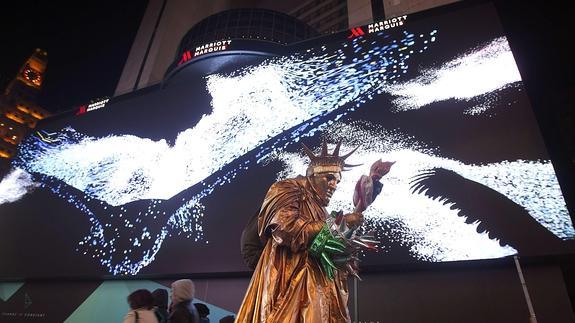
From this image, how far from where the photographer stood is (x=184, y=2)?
44.5 ft

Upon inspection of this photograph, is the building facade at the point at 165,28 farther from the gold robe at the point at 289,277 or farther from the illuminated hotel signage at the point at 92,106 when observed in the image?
the gold robe at the point at 289,277

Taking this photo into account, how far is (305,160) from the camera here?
527cm

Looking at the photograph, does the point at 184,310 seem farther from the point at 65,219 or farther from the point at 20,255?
the point at 20,255

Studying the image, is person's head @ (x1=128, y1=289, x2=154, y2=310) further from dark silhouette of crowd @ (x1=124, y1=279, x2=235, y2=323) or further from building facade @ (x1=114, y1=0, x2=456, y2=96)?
building facade @ (x1=114, y1=0, x2=456, y2=96)

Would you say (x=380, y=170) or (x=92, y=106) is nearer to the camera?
(x=380, y=170)

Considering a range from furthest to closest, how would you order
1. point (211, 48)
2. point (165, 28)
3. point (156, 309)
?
1. point (165, 28)
2. point (211, 48)
3. point (156, 309)

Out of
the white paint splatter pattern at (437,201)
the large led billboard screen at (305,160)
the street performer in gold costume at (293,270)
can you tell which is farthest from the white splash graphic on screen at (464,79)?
the street performer in gold costume at (293,270)

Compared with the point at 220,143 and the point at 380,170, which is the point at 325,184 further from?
the point at 220,143

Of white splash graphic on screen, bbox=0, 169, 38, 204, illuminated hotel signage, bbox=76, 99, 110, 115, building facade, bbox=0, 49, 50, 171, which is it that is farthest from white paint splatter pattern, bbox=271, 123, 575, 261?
building facade, bbox=0, 49, 50, 171

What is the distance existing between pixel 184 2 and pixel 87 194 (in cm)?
957

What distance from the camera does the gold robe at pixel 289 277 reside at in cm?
162

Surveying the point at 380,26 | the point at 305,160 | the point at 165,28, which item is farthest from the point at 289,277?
the point at 165,28

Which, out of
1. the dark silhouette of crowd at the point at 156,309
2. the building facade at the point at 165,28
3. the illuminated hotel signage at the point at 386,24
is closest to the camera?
the dark silhouette of crowd at the point at 156,309

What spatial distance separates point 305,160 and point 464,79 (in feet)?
8.60
